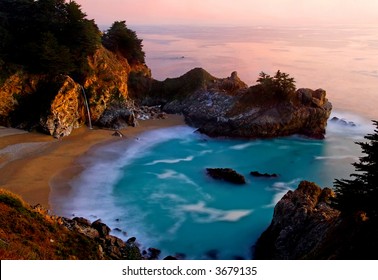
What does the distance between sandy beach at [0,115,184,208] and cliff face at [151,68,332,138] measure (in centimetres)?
821

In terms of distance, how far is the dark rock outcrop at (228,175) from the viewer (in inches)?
1034

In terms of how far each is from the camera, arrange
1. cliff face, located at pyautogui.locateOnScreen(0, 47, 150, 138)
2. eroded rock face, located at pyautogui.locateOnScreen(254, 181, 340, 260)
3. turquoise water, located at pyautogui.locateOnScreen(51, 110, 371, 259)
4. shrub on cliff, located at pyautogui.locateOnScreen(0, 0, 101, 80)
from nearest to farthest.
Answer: eroded rock face, located at pyautogui.locateOnScreen(254, 181, 340, 260)
turquoise water, located at pyautogui.locateOnScreen(51, 110, 371, 259)
cliff face, located at pyautogui.locateOnScreen(0, 47, 150, 138)
shrub on cliff, located at pyautogui.locateOnScreen(0, 0, 101, 80)

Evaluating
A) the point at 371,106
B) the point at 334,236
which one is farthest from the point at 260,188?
the point at 371,106

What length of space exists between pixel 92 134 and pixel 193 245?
1780cm

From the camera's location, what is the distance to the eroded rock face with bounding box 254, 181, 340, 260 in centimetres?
1541

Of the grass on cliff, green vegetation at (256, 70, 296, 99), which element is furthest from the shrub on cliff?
the grass on cliff

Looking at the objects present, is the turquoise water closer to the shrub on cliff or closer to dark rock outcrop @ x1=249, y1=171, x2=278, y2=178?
dark rock outcrop @ x1=249, y1=171, x2=278, y2=178

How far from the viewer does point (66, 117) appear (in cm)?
3272

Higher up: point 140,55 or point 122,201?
point 140,55

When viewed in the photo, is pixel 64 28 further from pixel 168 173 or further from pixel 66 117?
pixel 168 173

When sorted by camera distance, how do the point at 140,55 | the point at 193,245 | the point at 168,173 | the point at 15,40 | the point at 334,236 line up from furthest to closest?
1. the point at 140,55
2. the point at 15,40
3. the point at 168,173
4. the point at 193,245
5. the point at 334,236

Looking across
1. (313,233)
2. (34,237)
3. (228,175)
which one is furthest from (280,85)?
(34,237)

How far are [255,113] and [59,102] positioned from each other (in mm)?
18646

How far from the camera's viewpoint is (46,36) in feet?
106
